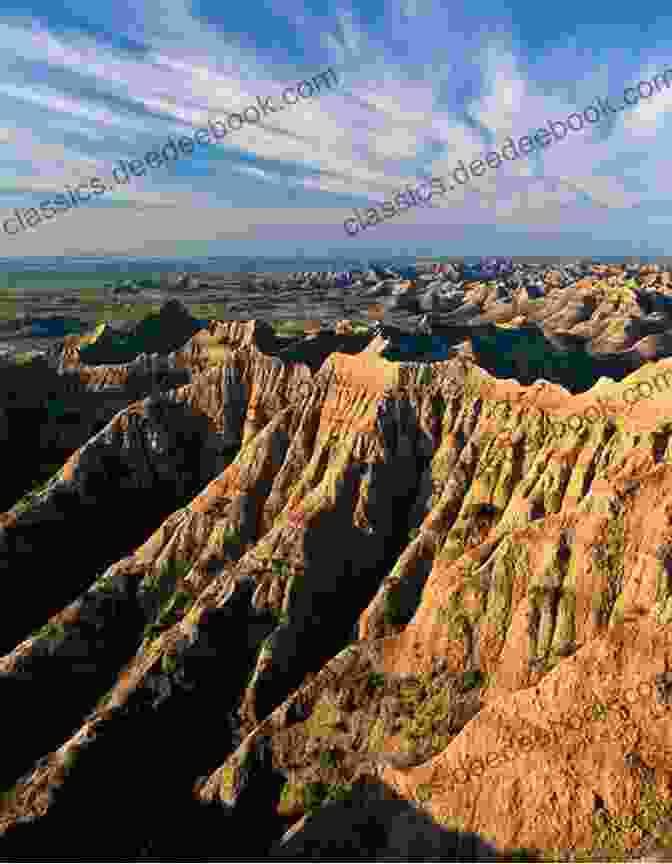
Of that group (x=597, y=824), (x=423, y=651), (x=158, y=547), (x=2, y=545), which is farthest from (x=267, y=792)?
(x=2, y=545)

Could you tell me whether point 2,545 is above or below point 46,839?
above

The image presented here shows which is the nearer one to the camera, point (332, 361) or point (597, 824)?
point (597, 824)

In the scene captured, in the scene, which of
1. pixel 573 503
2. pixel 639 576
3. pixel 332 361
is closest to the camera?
pixel 639 576

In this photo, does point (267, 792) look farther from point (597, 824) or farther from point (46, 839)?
point (597, 824)

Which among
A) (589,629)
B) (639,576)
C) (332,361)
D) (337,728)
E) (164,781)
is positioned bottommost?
(164,781)

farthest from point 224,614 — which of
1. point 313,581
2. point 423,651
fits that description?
point 423,651

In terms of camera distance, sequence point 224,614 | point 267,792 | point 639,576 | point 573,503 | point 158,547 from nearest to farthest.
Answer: point 639,576 < point 267,792 < point 573,503 < point 224,614 < point 158,547

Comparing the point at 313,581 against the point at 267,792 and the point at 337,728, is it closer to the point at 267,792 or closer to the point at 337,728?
the point at 337,728
